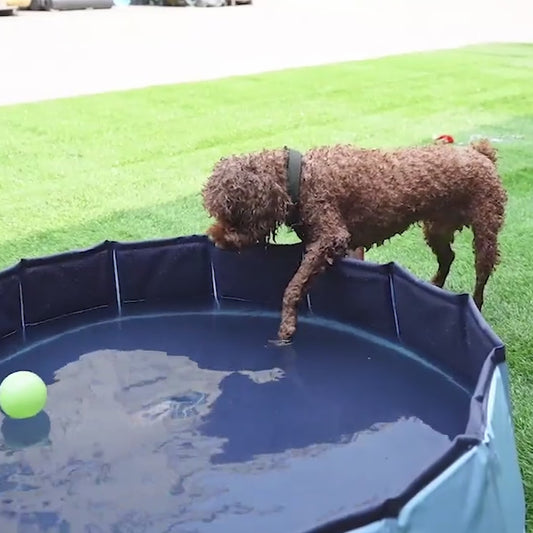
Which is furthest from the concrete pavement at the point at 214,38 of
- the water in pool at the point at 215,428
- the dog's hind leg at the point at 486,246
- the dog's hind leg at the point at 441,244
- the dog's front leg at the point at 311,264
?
the dog's hind leg at the point at 486,246

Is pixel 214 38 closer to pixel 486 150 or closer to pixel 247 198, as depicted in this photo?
pixel 486 150

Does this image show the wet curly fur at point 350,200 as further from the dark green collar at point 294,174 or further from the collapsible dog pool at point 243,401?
the collapsible dog pool at point 243,401

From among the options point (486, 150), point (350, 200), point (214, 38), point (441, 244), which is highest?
point (214, 38)

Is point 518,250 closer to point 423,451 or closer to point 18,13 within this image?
point 423,451

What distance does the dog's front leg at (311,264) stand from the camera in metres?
2.60

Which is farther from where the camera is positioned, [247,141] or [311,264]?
[247,141]

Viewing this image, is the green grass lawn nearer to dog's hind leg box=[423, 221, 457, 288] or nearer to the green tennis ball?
dog's hind leg box=[423, 221, 457, 288]

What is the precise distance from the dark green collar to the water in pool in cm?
51

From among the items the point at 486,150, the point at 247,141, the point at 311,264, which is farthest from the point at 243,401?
the point at 247,141

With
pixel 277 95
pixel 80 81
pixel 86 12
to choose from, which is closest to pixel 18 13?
pixel 86 12

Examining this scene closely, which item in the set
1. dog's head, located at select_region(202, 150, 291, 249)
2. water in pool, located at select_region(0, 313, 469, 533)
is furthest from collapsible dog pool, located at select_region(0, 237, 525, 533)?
dog's head, located at select_region(202, 150, 291, 249)

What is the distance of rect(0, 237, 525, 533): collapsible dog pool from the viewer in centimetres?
184

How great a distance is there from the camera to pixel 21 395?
2.35 m

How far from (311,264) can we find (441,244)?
642 millimetres
